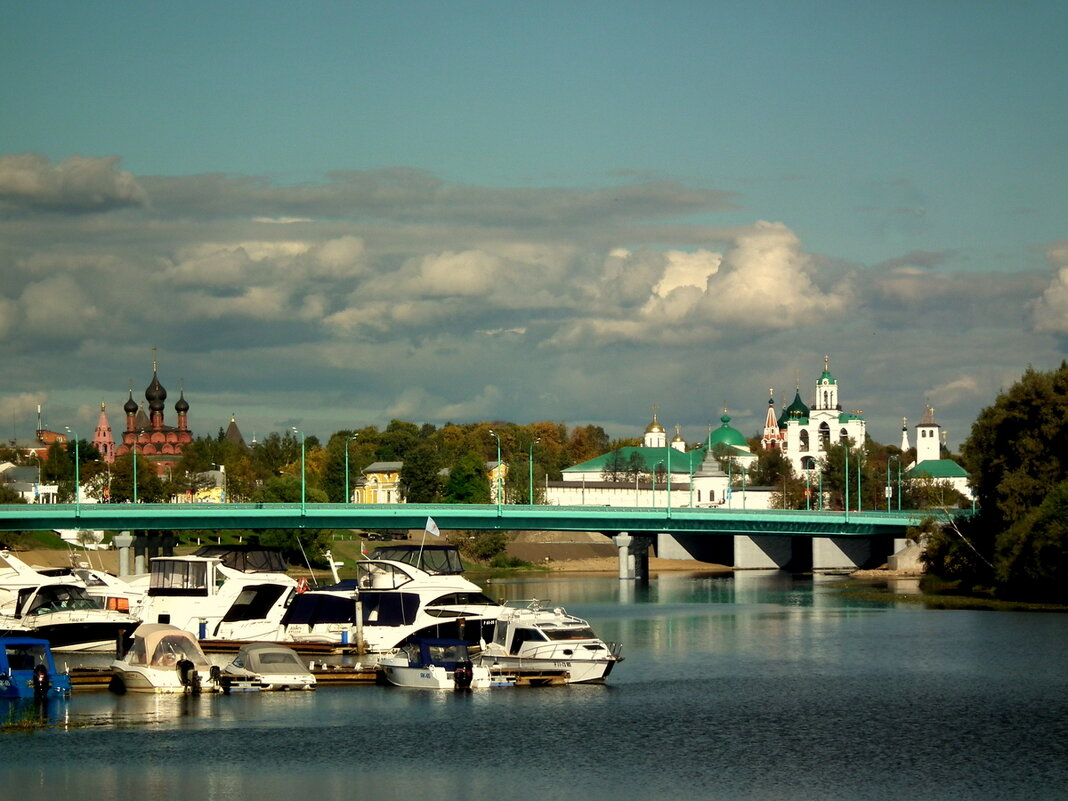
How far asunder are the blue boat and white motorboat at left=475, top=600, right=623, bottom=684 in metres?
15.4

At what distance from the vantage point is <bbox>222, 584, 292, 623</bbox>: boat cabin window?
71812mm

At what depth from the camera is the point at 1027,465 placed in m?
103

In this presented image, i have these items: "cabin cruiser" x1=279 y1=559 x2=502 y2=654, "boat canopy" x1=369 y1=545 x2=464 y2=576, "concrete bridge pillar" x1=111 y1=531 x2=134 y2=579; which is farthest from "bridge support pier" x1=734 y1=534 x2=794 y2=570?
"cabin cruiser" x1=279 y1=559 x2=502 y2=654

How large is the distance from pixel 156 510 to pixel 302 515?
11504 mm

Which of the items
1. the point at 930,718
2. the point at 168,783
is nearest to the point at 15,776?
the point at 168,783

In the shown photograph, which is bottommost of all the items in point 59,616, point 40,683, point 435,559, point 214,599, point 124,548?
point 40,683

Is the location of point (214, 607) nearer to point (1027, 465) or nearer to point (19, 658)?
point (19, 658)

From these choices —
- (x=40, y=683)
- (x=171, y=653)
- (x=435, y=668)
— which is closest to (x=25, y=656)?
(x=40, y=683)

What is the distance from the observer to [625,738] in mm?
48844

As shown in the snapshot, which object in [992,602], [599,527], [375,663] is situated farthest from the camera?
[599,527]

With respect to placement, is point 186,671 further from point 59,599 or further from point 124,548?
point 124,548

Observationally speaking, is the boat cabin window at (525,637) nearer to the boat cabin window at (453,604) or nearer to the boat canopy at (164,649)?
the boat cabin window at (453,604)

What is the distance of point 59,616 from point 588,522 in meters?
76.7

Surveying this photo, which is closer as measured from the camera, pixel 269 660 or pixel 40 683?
pixel 40 683
